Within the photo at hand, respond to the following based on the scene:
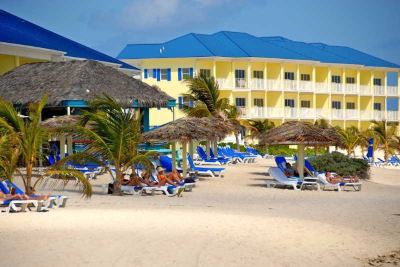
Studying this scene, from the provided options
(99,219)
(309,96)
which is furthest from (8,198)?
(309,96)

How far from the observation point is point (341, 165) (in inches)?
998

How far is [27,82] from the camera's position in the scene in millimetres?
30078

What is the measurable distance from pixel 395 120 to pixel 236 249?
5405 cm

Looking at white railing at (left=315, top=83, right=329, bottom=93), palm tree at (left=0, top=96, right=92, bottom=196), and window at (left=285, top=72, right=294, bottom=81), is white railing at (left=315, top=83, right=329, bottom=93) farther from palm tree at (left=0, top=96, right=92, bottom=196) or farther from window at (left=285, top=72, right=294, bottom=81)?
palm tree at (left=0, top=96, right=92, bottom=196)

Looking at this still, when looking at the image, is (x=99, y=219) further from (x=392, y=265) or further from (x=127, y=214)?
(x=392, y=265)

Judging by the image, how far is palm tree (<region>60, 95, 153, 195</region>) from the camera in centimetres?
1781

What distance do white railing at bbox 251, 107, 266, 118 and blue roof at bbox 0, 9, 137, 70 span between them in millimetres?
12547

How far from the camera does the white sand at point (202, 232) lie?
379 inches

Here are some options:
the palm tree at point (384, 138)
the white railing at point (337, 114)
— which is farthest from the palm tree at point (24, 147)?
the white railing at point (337, 114)

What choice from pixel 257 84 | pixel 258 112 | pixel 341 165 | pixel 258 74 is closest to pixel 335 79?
pixel 258 74

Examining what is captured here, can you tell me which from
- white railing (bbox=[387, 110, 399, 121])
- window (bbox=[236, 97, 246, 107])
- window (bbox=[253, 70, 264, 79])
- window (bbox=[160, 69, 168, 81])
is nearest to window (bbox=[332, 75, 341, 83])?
white railing (bbox=[387, 110, 399, 121])

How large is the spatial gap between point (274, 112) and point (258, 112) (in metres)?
1.82

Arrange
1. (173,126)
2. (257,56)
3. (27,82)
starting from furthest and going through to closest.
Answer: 1. (257,56)
2. (27,82)
3. (173,126)

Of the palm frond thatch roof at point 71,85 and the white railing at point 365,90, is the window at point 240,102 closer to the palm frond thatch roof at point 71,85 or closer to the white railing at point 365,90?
the white railing at point 365,90
